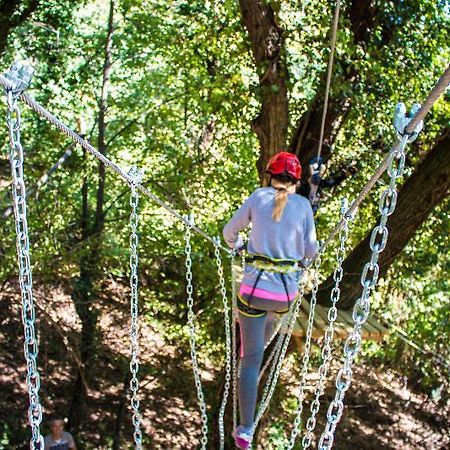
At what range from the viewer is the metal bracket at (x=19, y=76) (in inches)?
48.6

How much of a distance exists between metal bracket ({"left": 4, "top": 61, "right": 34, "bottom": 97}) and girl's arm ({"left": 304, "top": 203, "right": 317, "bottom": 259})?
1.24m

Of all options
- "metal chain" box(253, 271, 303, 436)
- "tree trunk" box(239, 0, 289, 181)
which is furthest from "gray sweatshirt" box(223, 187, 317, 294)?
"tree trunk" box(239, 0, 289, 181)

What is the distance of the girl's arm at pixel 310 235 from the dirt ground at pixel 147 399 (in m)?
2.86

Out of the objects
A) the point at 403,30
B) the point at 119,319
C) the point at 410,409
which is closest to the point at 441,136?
the point at 403,30

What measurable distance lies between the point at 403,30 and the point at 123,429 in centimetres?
422

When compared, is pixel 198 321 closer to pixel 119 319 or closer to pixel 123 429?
pixel 119 319

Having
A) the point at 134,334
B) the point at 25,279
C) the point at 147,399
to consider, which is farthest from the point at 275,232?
the point at 147,399

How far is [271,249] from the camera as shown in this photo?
222 cm

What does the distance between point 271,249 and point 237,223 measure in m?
0.19

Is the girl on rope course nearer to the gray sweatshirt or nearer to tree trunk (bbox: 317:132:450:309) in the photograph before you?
the gray sweatshirt

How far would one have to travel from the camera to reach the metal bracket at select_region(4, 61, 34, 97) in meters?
1.23

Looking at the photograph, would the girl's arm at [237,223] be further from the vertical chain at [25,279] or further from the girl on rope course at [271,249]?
the vertical chain at [25,279]

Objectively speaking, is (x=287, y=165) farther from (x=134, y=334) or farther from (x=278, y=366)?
(x=278, y=366)

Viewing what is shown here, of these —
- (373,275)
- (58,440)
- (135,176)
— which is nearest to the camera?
(373,275)
